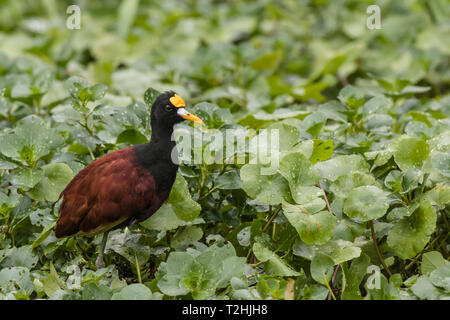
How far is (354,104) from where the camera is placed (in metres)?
2.62

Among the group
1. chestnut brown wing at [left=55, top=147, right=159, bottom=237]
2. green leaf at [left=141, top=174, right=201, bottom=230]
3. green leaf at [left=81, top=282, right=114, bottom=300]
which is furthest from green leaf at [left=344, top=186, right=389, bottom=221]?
green leaf at [left=81, top=282, right=114, bottom=300]

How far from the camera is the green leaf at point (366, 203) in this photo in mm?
1979

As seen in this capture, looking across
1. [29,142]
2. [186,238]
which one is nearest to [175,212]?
[186,238]

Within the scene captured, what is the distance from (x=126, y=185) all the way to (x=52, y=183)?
370 mm

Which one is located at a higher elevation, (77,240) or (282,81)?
(282,81)

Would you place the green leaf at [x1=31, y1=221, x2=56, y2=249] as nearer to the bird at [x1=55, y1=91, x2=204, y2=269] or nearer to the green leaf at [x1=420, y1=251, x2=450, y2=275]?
the bird at [x1=55, y1=91, x2=204, y2=269]

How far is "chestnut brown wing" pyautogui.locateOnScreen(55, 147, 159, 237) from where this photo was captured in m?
2.04

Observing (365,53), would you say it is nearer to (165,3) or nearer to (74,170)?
(165,3)

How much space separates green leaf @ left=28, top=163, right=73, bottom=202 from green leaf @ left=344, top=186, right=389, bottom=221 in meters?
0.95

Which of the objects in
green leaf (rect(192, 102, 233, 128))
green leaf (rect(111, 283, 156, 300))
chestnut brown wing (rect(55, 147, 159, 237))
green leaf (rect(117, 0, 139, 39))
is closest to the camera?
green leaf (rect(111, 283, 156, 300))

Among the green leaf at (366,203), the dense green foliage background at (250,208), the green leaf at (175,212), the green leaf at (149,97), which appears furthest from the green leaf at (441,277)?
the green leaf at (149,97)

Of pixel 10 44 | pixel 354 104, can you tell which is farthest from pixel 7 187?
pixel 10 44

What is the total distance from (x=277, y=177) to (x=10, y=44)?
125 inches

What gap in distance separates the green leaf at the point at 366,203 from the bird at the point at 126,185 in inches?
22.0
